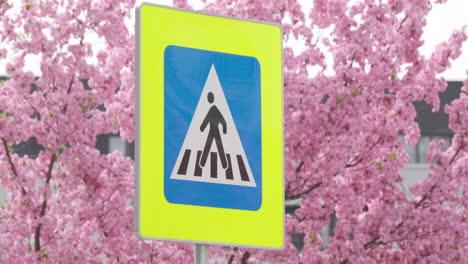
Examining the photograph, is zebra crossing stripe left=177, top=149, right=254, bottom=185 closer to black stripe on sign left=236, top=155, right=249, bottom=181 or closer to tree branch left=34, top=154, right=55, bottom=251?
black stripe on sign left=236, top=155, right=249, bottom=181

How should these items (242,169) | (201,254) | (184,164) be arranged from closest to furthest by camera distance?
(201,254) → (184,164) → (242,169)

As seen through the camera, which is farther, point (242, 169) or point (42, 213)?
point (42, 213)

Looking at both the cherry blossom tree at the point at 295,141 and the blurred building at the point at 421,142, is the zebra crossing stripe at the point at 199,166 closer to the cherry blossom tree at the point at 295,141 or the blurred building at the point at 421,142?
the cherry blossom tree at the point at 295,141

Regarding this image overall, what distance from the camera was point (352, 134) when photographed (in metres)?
16.6

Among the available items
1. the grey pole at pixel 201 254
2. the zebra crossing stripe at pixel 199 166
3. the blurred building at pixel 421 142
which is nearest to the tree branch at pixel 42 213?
the zebra crossing stripe at pixel 199 166

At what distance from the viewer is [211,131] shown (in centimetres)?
504

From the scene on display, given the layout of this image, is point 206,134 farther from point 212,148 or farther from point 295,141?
point 295,141

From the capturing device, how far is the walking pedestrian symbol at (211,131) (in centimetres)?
500

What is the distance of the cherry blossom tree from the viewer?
16.6 m

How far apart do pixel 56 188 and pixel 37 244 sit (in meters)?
0.94

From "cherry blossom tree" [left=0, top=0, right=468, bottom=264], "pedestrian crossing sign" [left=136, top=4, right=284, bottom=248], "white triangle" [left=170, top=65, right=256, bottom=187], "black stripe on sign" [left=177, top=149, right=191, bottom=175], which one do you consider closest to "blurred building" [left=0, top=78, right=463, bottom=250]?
"cherry blossom tree" [left=0, top=0, right=468, bottom=264]

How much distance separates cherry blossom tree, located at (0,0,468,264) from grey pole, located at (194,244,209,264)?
11551mm

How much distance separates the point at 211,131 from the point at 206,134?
0.09ft

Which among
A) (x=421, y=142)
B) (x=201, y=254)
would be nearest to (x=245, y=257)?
(x=201, y=254)
